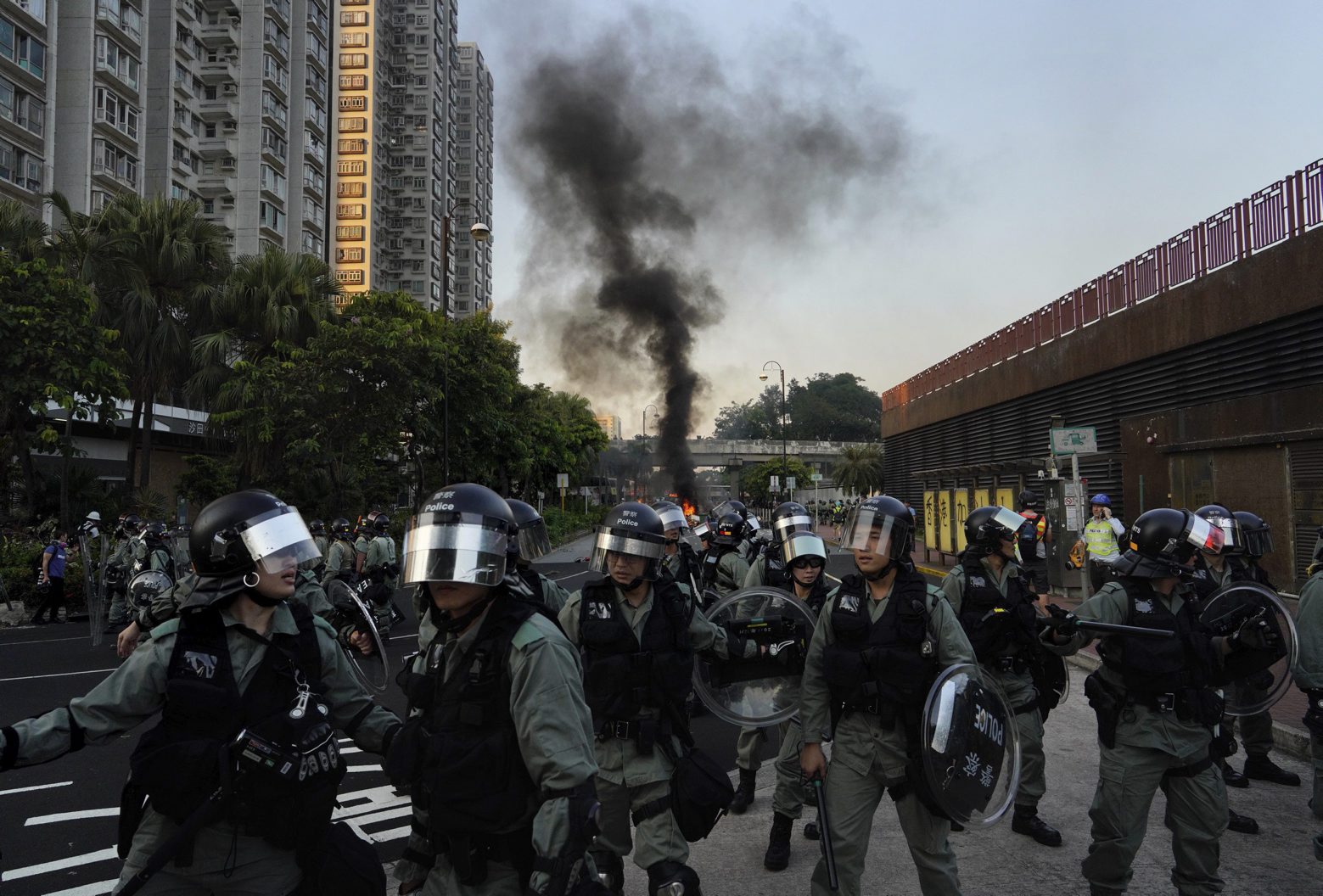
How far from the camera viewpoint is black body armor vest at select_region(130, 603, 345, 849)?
96.7 inches

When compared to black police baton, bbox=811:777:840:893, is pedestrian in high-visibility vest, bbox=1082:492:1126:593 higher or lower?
higher

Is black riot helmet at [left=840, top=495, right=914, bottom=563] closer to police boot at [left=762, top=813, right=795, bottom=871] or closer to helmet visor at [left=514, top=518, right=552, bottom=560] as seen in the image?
police boot at [left=762, top=813, right=795, bottom=871]

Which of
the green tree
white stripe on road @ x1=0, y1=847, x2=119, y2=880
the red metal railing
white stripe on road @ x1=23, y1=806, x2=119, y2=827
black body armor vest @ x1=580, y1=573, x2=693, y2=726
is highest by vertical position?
the red metal railing

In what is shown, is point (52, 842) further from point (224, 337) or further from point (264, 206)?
point (264, 206)

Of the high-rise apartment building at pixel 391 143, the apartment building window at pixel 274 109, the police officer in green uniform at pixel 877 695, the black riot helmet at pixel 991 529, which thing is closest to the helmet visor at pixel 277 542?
the police officer in green uniform at pixel 877 695

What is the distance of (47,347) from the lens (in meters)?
16.3

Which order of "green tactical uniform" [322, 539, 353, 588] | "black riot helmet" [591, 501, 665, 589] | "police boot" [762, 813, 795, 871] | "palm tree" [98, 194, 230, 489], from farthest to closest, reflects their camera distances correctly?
"palm tree" [98, 194, 230, 489] < "green tactical uniform" [322, 539, 353, 588] < "police boot" [762, 813, 795, 871] < "black riot helmet" [591, 501, 665, 589]

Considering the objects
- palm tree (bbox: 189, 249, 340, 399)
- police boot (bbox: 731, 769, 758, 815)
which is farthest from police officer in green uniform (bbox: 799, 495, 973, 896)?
palm tree (bbox: 189, 249, 340, 399)

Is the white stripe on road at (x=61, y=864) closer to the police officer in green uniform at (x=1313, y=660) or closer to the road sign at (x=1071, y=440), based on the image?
the police officer in green uniform at (x=1313, y=660)

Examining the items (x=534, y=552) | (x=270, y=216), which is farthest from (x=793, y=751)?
(x=270, y=216)

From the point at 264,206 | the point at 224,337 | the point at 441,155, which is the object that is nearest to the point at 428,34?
the point at 441,155

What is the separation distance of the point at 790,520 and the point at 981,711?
123 inches

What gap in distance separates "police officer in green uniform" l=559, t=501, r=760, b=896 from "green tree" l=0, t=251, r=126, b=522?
15853 mm

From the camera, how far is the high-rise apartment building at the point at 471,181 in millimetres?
96875
